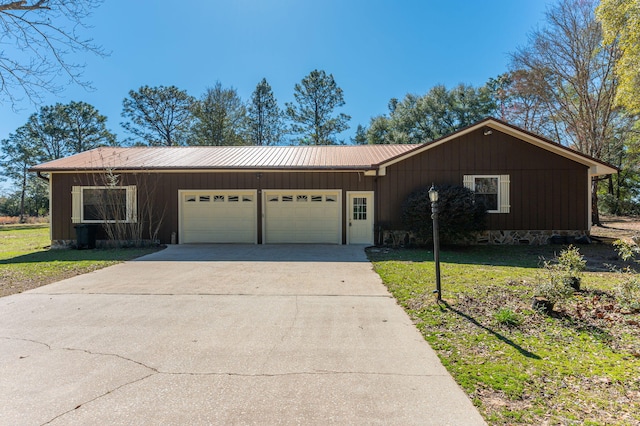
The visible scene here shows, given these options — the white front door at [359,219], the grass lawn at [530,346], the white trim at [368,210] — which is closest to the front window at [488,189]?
the white trim at [368,210]

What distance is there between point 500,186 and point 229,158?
9937mm

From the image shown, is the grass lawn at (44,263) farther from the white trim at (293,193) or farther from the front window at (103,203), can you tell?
the white trim at (293,193)

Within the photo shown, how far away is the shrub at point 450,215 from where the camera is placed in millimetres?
9789

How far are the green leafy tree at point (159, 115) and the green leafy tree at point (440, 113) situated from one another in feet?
60.5

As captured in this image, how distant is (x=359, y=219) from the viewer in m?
11.7

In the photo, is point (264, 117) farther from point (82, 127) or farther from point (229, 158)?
point (82, 127)

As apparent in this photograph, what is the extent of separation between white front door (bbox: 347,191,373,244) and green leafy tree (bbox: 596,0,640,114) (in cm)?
997

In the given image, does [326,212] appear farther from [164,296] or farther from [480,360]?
[480,360]

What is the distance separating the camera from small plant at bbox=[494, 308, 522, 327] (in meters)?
3.90


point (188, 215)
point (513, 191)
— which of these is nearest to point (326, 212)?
point (188, 215)

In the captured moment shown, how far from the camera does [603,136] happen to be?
1711 centimetres

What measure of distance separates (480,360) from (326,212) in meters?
8.86

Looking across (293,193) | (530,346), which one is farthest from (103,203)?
(530,346)

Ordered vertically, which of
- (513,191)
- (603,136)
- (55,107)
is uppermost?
(55,107)
